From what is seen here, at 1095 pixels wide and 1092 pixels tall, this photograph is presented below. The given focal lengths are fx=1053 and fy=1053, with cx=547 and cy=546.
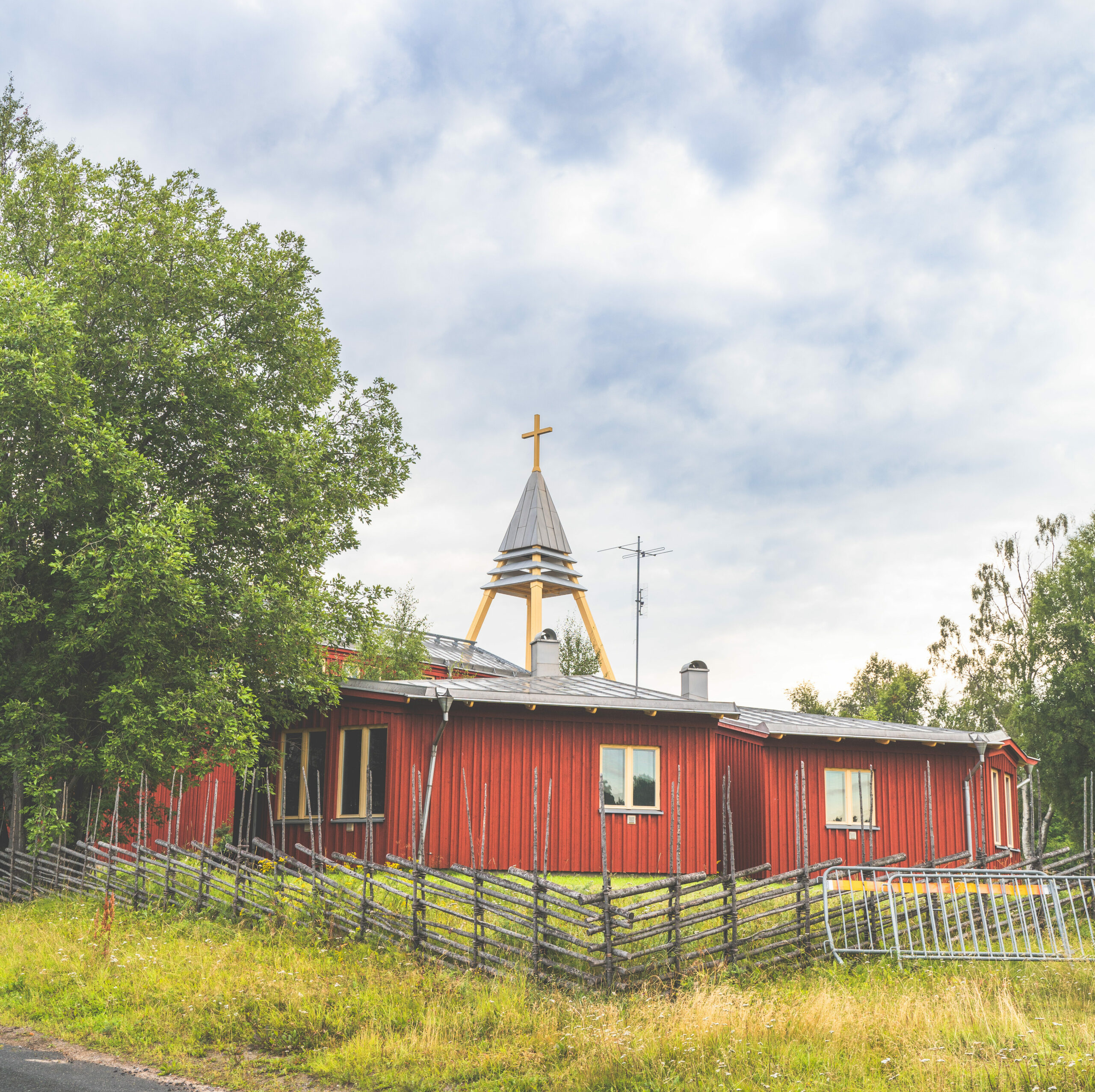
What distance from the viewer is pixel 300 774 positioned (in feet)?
62.2

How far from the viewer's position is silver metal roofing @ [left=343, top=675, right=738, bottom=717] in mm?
17250

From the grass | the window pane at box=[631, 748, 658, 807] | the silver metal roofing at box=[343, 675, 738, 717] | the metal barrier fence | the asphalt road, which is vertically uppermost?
the silver metal roofing at box=[343, 675, 738, 717]

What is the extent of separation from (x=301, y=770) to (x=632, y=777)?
5.87m

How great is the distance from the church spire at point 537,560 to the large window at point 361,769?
18691 mm

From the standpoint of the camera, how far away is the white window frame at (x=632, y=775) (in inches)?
715

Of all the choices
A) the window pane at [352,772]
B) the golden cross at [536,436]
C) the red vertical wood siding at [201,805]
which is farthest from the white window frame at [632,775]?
the golden cross at [536,436]

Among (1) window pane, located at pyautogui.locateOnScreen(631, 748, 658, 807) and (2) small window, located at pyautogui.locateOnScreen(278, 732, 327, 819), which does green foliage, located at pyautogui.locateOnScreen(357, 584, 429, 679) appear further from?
(1) window pane, located at pyautogui.locateOnScreen(631, 748, 658, 807)

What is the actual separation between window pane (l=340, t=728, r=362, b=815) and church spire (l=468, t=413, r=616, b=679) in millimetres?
18668

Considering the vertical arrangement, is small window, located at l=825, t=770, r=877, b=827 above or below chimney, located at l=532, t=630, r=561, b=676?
below

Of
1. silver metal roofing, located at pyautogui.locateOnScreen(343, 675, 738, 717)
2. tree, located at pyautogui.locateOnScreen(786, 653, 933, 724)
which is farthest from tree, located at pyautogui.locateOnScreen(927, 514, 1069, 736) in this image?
silver metal roofing, located at pyautogui.locateOnScreen(343, 675, 738, 717)

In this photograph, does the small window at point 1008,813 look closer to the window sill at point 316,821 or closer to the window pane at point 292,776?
the window sill at point 316,821

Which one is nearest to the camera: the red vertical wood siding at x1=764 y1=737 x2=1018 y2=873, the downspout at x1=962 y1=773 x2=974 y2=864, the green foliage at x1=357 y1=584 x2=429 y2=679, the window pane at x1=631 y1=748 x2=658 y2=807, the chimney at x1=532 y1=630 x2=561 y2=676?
the window pane at x1=631 y1=748 x2=658 y2=807

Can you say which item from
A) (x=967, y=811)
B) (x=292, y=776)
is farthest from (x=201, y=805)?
(x=967, y=811)

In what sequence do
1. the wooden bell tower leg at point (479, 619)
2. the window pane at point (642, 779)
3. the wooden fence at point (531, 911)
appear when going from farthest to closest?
the wooden bell tower leg at point (479, 619)
the window pane at point (642, 779)
the wooden fence at point (531, 911)
